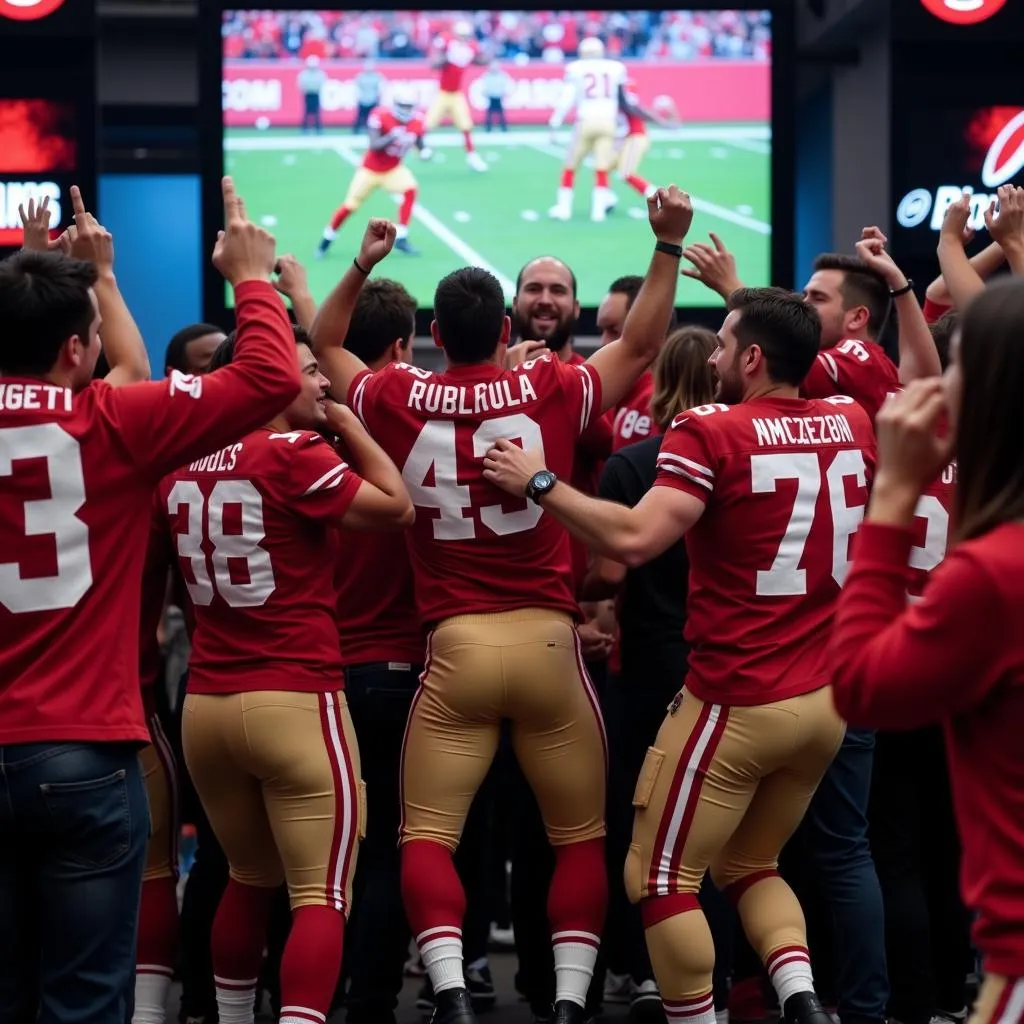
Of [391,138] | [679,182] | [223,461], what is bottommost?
[223,461]

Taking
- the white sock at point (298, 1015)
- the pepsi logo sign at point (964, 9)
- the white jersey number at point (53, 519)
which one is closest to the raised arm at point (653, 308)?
the white sock at point (298, 1015)

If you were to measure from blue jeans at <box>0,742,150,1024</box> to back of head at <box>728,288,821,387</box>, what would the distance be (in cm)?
204

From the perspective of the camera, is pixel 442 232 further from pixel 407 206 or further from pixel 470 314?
pixel 470 314

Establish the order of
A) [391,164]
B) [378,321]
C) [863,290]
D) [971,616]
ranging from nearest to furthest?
[971,616] → [378,321] → [863,290] → [391,164]

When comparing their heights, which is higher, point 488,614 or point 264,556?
point 264,556

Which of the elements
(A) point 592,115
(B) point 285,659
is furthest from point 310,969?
(A) point 592,115

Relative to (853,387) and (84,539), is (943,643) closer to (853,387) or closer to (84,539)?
(84,539)

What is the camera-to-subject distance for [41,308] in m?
3.23

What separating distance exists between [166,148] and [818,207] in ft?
17.4

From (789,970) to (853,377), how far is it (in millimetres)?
1788

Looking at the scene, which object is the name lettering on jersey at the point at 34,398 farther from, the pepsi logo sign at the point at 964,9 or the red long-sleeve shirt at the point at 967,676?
the pepsi logo sign at the point at 964,9

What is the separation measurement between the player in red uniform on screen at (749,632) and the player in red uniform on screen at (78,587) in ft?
4.02

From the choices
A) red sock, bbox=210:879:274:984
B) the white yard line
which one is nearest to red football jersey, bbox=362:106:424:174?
the white yard line

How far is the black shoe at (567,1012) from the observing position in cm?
457
